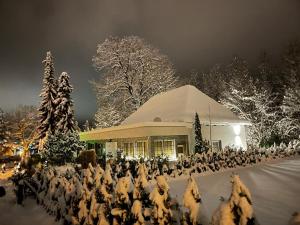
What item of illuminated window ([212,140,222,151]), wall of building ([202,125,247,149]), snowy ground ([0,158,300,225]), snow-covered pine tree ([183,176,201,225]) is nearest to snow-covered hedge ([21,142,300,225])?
snow-covered pine tree ([183,176,201,225])

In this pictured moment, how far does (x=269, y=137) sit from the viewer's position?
94.6 feet

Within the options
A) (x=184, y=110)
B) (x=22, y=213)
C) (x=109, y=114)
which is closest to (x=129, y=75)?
(x=109, y=114)

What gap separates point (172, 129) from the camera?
21.8 metres

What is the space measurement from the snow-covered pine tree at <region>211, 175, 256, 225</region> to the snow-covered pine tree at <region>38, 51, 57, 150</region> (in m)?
31.4

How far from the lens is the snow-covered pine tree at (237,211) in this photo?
4227mm

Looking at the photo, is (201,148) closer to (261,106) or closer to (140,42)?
(261,106)

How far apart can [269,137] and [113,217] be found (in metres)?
26.3

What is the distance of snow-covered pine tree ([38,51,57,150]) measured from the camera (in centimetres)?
3375

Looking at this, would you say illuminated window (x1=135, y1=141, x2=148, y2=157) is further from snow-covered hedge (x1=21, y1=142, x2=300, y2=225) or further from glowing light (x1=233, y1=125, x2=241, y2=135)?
snow-covered hedge (x1=21, y1=142, x2=300, y2=225)

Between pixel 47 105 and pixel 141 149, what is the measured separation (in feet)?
56.3

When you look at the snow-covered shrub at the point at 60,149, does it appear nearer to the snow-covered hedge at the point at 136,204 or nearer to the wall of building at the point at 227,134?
the wall of building at the point at 227,134

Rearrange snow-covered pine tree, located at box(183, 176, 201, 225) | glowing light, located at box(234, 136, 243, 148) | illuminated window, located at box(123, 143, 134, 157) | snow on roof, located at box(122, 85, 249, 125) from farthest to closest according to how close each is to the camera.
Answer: glowing light, located at box(234, 136, 243, 148), illuminated window, located at box(123, 143, 134, 157), snow on roof, located at box(122, 85, 249, 125), snow-covered pine tree, located at box(183, 176, 201, 225)

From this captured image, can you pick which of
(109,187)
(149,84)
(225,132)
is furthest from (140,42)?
(109,187)

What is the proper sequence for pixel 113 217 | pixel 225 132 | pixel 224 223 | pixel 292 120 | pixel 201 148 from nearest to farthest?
1. pixel 224 223
2. pixel 113 217
3. pixel 201 148
4. pixel 225 132
5. pixel 292 120
